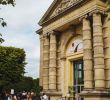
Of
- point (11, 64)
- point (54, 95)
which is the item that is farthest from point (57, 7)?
point (11, 64)

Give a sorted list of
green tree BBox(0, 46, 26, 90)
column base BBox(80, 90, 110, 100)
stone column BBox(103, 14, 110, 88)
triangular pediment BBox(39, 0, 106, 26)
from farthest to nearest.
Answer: green tree BBox(0, 46, 26, 90) → triangular pediment BBox(39, 0, 106, 26) → stone column BBox(103, 14, 110, 88) → column base BBox(80, 90, 110, 100)

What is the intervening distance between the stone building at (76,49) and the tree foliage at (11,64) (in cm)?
1311

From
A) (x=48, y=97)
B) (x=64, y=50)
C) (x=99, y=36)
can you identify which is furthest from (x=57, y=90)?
(x=99, y=36)

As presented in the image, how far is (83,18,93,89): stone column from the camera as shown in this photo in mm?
29469

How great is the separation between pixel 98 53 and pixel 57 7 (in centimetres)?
917

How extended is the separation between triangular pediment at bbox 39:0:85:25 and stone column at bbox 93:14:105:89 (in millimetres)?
3819

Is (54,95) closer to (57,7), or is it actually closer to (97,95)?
(97,95)

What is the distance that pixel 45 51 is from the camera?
3681 centimetres

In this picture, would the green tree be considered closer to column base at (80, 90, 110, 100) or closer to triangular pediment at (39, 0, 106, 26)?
triangular pediment at (39, 0, 106, 26)

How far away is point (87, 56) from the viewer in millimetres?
29797

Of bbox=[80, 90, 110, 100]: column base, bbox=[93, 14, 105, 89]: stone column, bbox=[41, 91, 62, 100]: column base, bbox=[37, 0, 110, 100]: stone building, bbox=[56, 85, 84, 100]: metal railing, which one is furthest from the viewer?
bbox=[41, 91, 62, 100]: column base

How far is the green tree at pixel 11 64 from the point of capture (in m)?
52.4

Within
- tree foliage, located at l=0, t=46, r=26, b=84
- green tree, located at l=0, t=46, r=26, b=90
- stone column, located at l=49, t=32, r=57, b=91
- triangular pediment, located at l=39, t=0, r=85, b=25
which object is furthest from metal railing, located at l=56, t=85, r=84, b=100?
tree foliage, located at l=0, t=46, r=26, b=84

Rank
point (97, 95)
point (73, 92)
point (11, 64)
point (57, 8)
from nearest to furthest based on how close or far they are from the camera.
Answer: point (97, 95) → point (73, 92) → point (57, 8) → point (11, 64)
